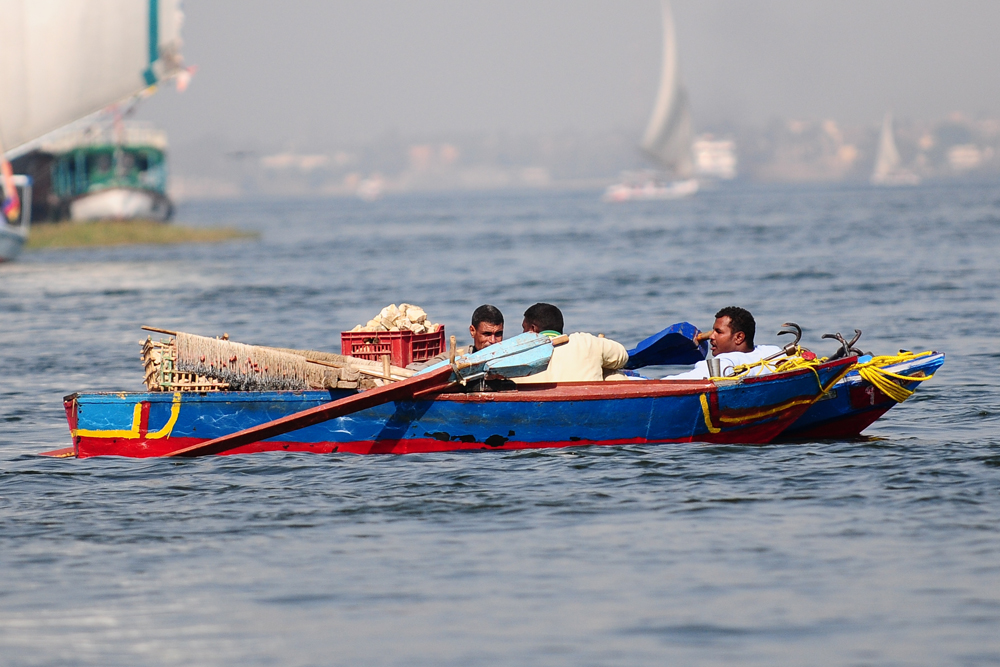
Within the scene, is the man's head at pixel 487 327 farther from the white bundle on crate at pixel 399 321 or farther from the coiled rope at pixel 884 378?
→ the coiled rope at pixel 884 378

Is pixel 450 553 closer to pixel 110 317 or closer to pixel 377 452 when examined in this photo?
pixel 377 452

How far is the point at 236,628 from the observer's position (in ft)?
25.2

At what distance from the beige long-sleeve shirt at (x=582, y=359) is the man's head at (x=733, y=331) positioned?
0.89 meters

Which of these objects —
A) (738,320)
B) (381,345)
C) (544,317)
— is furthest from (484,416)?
(738,320)

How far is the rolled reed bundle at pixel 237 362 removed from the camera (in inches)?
510

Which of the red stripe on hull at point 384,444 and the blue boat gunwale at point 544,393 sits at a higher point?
the blue boat gunwale at point 544,393

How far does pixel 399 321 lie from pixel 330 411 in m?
1.43

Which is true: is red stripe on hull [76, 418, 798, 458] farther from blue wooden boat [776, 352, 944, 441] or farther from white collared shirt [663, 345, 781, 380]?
white collared shirt [663, 345, 781, 380]

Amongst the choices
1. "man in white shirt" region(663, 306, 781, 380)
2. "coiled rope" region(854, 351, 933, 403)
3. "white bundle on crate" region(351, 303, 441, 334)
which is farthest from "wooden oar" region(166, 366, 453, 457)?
"coiled rope" region(854, 351, 933, 403)

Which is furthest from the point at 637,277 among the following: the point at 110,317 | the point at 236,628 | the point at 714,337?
the point at 236,628

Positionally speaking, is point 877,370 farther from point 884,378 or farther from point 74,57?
point 74,57

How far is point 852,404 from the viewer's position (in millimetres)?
12438

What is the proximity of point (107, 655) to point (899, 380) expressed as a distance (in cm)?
749

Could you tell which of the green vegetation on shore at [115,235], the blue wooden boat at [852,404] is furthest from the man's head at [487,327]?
the green vegetation on shore at [115,235]
